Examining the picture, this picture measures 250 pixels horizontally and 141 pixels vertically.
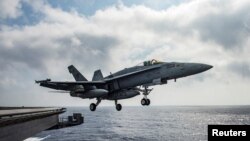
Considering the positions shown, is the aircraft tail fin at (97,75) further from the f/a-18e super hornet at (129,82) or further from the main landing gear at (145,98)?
the main landing gear at (145,98)

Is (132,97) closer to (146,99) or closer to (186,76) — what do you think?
(146,99)

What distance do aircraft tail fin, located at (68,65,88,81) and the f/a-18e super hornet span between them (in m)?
5.41

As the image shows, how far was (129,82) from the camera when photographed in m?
30.2

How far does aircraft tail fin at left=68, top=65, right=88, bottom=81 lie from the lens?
132 feet

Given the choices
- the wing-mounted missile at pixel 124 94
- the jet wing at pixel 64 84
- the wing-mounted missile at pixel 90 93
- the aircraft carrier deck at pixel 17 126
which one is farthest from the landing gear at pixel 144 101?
the aircraft carrier deck at pixel 17 126

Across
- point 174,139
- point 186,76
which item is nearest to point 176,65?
point 186,76

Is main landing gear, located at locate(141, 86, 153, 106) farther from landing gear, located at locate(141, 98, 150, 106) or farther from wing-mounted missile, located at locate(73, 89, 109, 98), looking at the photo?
wing-mounted missile, located at locate(73, 89, 109, 98)

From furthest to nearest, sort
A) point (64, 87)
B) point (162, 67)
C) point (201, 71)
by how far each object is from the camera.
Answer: point (64, 87) → point (162, 67) → point (201, 71)

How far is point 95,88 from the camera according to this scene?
31.9m

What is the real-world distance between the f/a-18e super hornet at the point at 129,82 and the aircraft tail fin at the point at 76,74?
5406 millimetres

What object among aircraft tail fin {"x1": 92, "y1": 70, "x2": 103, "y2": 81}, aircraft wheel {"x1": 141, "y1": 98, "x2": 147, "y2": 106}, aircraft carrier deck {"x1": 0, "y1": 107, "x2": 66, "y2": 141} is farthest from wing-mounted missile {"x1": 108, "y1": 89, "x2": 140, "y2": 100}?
aircraft carrier deck {"x1": 0, "y1": 107, "x2": 66, "y2": 141}

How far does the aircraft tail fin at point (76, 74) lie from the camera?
132 ft

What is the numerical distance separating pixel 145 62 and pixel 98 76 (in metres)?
8.12

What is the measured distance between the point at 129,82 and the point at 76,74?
12867 mm
